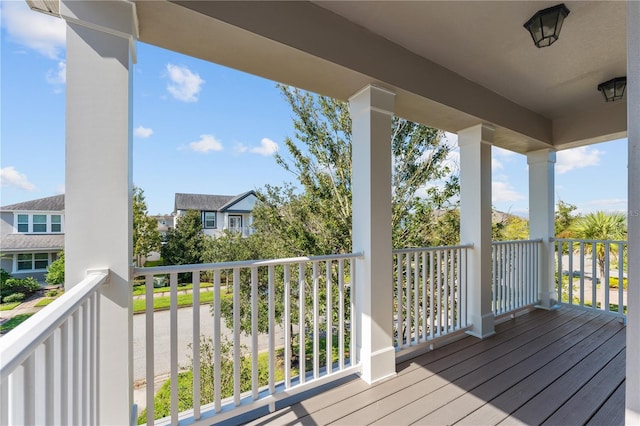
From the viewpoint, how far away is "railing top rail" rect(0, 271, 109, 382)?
501 millimetres

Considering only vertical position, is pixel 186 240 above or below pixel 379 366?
above

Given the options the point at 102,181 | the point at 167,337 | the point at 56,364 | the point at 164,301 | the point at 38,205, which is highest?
the point at 102,181

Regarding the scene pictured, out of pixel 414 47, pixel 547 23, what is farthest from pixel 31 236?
pixel 547 23

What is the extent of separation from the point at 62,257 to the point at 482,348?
3.35m

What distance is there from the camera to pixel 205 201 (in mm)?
8633

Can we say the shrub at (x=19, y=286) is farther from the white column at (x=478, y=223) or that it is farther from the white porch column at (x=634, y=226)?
the white column at (x=478, y=223)

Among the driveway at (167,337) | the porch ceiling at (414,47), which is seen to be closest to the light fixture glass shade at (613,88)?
the porch ceiling at (414,47)

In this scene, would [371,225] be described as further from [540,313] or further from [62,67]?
[540,313]

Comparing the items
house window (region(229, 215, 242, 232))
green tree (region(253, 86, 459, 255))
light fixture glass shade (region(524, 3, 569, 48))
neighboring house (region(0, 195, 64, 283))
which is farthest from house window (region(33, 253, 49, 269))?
house window (region(229, 215, 242, 232))

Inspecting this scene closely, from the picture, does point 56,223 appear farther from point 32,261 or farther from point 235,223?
point 235,223

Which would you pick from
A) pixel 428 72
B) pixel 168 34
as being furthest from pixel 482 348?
pixel 168 34

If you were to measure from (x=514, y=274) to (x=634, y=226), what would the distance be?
3.26 metres

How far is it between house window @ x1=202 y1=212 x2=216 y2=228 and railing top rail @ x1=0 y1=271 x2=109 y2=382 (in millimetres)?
7231

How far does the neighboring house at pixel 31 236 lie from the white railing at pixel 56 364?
16.2 inches
